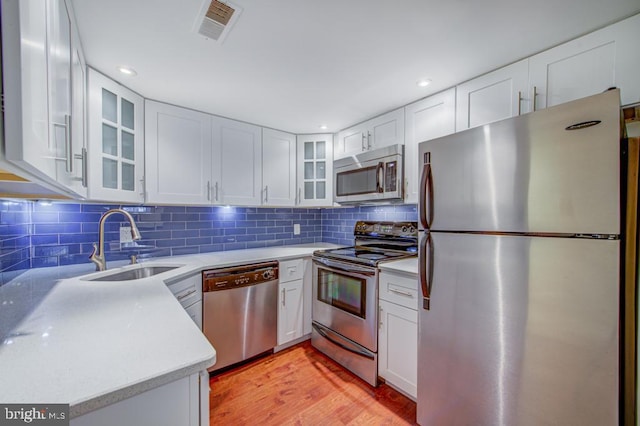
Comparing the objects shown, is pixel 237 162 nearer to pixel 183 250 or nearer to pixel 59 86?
pixel 183 250

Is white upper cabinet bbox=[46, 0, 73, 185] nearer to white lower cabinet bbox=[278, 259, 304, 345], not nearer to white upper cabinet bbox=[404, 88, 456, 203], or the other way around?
white lower cabinet bbox=[278, 259, 304, 345]

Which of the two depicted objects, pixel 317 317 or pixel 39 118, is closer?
pixel 39 118

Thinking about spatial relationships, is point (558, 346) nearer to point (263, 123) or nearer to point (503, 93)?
point (503, 93)

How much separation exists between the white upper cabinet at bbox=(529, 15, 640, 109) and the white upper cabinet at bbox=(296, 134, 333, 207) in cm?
187

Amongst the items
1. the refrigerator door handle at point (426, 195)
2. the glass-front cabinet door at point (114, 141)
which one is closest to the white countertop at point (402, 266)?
the refrigerator door handle at point (426, 195)

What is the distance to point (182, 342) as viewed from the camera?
763mm

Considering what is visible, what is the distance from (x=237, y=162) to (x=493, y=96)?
216 centimetres

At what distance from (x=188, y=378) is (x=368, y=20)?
1628 millimetres

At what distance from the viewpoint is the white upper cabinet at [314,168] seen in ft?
9.65

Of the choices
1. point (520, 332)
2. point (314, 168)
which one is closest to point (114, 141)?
point (314, 168)

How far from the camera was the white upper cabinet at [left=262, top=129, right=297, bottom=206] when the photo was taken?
2736 millimetres

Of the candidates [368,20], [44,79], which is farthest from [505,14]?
[44,79]

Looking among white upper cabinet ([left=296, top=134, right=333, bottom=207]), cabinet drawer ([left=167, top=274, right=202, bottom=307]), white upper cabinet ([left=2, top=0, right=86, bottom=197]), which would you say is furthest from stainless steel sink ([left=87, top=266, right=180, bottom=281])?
white upper cabinet ([left=296, top=134, right=333, bottom=207])

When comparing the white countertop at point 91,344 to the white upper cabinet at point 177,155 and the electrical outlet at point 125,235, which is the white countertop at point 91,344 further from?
the white upper cabinet at point 177,155
